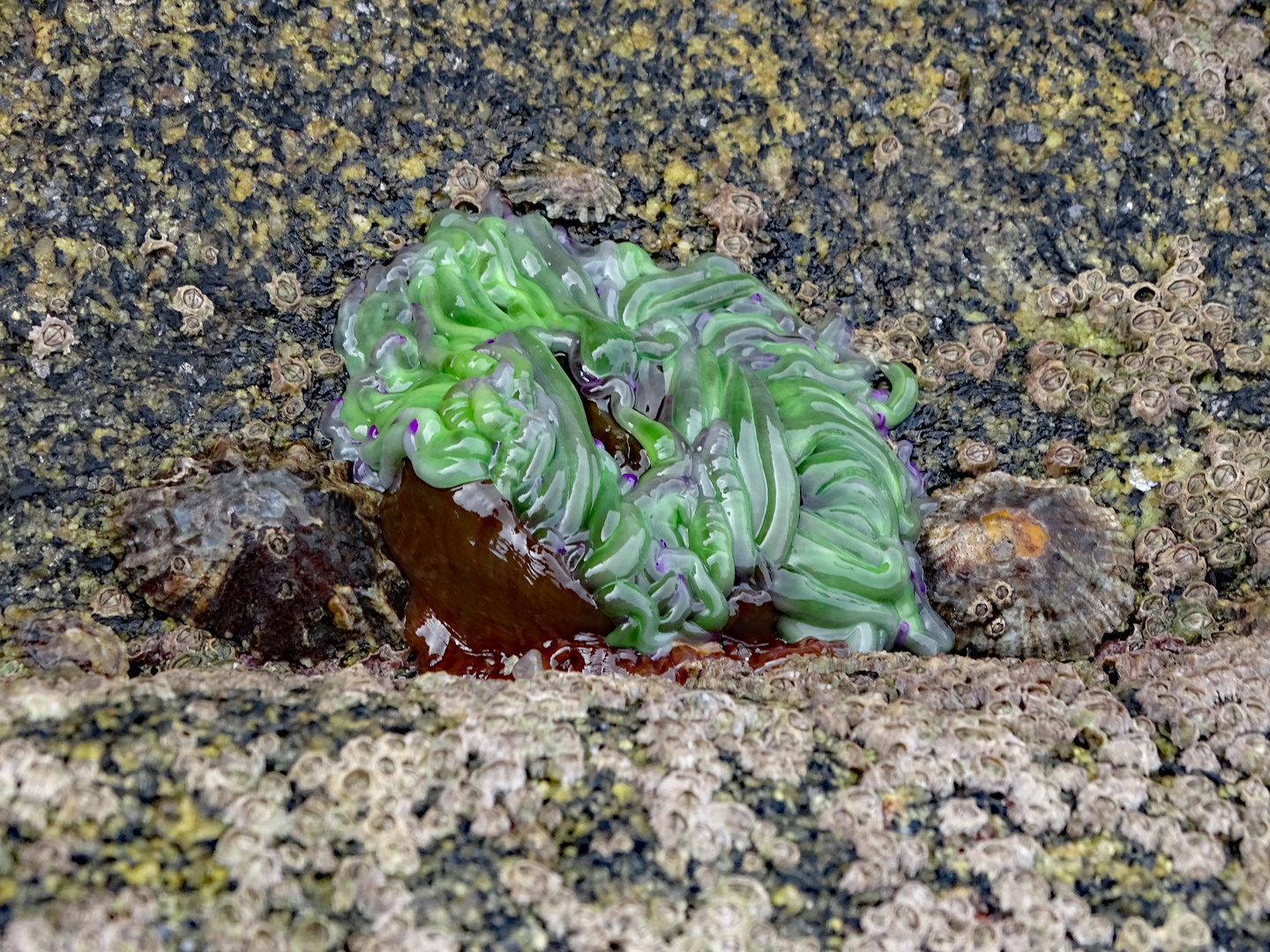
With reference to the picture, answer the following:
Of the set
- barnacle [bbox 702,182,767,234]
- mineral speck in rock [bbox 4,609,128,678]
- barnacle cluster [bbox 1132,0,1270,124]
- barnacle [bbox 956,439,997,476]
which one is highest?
barnacle cluster [bbox 1132,0,1270,124]

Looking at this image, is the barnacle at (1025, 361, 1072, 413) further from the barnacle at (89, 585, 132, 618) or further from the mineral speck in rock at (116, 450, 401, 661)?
the barnacle at (89, 585, 132, 618)

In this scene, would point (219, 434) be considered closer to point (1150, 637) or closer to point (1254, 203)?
point (1150, 637)

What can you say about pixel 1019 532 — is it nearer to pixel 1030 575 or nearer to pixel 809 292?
pixel 1030 575

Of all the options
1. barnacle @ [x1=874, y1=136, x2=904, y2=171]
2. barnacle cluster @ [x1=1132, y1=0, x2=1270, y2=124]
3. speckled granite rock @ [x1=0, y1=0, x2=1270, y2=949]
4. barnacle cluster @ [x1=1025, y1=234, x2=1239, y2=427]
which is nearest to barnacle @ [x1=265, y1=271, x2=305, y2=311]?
speckled granite rock @ [x1=0, y1=0, x2=1270, y2=949]

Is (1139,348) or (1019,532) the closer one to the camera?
(1019,532)

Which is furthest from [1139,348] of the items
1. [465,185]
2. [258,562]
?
[258,562]

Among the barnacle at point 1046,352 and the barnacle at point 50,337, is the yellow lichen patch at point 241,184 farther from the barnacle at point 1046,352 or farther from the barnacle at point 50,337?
the barnacle at point 1046,352
